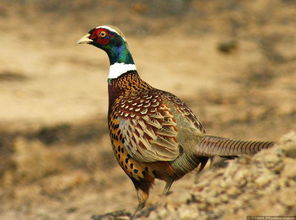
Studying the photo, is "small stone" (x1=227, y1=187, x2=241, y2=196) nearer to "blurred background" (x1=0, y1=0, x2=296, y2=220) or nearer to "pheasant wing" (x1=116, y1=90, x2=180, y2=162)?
"pheasant wing" (x1=116, y1=90, x2=180, y2=162)

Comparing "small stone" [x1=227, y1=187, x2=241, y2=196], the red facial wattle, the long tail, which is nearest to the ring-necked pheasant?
the long tail

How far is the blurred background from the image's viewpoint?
34.0 feet

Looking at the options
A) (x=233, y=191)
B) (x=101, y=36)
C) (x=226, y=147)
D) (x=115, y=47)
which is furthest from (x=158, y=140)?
(x=101, y=36)

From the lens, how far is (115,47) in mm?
7289

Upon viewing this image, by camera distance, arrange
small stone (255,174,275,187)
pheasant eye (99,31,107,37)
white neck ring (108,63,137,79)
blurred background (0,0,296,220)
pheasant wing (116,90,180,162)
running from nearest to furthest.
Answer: small stone (255,174,275,187), pheasant wing (116,90,180,162), white neck ring (108,63,137,79), pheasant eye (99,31,107,37), blurred background (0,0,296,220)

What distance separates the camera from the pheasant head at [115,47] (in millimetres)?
7148

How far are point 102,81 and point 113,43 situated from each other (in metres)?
7.58

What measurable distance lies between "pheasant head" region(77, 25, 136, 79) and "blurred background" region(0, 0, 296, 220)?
2.45 m

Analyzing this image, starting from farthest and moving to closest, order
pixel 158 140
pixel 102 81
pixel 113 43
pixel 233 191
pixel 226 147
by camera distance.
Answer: pixel 102 81, pixel 113 43, pixel 158 140, pixel 226 147, pixel 233 191

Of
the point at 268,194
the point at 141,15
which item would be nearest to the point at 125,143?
the point at 268,194

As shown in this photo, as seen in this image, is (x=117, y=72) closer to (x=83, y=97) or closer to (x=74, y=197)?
(x=74, y=197)

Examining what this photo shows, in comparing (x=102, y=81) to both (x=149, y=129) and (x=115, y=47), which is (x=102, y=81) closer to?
(x=115, y=47)

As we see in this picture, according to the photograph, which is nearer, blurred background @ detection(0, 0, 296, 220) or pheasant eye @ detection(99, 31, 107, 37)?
pheasant eye @ detection(99, 31, 107, 37)

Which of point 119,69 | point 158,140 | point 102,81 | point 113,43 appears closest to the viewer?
point 158,140
